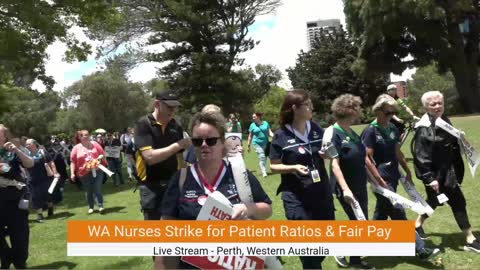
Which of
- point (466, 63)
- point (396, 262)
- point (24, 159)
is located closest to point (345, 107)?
point (396, 262)

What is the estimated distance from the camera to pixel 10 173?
250 inches

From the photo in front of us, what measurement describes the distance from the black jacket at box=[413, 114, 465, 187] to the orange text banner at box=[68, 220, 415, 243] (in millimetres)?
2289

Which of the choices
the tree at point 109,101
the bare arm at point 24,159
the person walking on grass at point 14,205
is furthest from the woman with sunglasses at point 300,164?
the tree at point 109,101

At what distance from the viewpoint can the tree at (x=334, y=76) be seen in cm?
5119

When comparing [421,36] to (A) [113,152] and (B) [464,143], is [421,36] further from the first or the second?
(B) [464,143]

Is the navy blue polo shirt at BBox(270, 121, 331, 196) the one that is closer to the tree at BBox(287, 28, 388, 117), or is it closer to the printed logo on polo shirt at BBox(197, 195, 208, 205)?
the printed logo on polo shirt at BBox(197, 195, 208, 205)

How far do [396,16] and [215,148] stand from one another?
32640 millimetres

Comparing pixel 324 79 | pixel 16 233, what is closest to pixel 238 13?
pixel 324 79

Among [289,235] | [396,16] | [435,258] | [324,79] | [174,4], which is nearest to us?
[289,235]

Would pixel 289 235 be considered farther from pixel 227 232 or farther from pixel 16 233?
pixel 16 233

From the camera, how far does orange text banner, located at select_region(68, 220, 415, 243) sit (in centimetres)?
290

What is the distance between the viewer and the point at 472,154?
606cm

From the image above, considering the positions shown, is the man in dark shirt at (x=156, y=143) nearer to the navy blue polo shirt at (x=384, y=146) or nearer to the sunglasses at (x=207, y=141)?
the sunglasses at (x=207, y=141)

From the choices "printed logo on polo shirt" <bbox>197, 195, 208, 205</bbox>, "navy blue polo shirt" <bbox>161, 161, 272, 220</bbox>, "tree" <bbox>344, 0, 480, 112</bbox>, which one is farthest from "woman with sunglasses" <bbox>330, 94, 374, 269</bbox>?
"tree" <bbox>344, 0, 480, 112</bbox>
